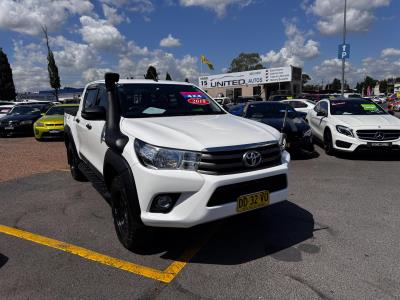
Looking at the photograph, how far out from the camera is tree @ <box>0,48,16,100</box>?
184 feet

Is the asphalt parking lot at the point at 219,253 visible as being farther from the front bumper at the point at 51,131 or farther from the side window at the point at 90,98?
the front bumper at the point at 51,131

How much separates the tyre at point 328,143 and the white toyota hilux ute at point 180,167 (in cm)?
571

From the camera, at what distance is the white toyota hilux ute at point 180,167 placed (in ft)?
10.00

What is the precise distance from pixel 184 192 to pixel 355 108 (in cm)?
805

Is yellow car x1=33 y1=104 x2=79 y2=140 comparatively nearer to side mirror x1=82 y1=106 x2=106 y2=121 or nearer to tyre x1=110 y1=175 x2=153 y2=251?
side mirror x1=82 y1=106 x2=106 y2=121

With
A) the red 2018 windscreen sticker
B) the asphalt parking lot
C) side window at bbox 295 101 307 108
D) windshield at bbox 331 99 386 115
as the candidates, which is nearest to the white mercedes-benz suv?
windshield at bbox 331 99 386 115

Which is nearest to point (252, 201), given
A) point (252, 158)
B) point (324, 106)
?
point (252, 158)

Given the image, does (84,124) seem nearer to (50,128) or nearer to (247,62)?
(50,128)

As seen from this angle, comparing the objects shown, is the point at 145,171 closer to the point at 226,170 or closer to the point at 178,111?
the point at 226,170

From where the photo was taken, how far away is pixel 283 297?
2.75 metres

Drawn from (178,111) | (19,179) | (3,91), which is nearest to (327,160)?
(178,111)

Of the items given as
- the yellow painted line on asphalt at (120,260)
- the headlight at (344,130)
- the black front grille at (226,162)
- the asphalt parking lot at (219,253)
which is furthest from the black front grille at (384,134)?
the yellow painted line on asphalt at (120,260)

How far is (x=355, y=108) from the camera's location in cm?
952

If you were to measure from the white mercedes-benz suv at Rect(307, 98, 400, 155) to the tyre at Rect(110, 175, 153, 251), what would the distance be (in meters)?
6.46
